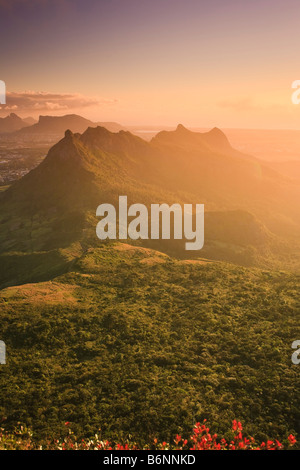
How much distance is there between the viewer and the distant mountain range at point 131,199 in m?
107

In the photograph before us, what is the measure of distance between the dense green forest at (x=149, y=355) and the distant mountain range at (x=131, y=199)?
27.5m

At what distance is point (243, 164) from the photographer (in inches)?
7859

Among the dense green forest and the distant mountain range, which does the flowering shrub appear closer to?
the dense green forest

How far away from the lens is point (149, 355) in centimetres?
3638

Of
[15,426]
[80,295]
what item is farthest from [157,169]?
[15,426]

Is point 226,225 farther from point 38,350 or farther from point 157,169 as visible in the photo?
point 38,350

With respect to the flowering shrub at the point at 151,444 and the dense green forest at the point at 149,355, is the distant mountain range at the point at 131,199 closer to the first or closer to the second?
the dense green forest at the point at 149,355

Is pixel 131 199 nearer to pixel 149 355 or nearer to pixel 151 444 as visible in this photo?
pixel 149 355

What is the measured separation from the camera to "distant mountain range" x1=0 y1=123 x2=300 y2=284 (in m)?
107

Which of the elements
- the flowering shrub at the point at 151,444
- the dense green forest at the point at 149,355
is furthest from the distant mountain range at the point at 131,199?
the flowering shrub at the point at 151,444

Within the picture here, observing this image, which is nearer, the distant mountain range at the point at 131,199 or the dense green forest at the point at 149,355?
the dense green forest at the point at 149,355

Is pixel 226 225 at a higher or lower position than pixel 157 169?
lower

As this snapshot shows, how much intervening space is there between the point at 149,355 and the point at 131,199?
108234mm
